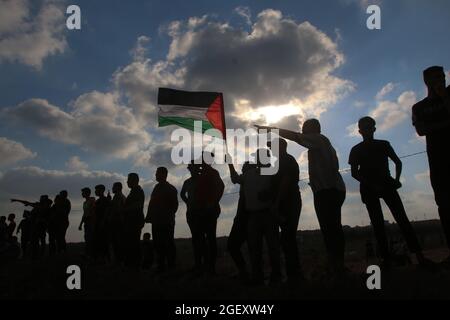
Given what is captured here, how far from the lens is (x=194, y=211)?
317 inches

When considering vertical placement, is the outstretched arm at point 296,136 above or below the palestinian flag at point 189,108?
below

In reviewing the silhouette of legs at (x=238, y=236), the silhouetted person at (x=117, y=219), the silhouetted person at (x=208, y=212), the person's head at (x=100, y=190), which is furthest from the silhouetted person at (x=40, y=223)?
the silhouette of legs at (x=238, y=236)

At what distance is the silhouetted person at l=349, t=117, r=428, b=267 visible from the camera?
6141 mm

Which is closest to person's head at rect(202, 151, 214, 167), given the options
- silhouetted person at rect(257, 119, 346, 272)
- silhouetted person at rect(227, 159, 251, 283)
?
silhouetted person at rect(227, 159, 251, 283)

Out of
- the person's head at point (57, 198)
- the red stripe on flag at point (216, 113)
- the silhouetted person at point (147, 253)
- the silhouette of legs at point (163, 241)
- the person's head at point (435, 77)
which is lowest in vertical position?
the silhouetted person at point (147, 253)

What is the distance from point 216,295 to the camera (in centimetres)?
492

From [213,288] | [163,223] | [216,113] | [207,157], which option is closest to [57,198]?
[163,223]

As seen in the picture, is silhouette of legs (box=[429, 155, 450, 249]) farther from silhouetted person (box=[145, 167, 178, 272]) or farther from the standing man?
silhouetted person (box=[145, 167, 178, 272])

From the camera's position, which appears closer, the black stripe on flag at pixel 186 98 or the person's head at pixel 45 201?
the black stripe on flag at pixel 186 98

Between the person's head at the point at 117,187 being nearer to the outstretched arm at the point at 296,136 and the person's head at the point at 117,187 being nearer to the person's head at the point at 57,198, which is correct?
the person's head at the point at 57,198

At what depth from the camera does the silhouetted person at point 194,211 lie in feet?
26.2

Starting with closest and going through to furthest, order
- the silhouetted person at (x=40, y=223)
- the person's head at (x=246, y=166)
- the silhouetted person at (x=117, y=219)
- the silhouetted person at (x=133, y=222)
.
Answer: the person's head at (x=246, y=166) < the silhouetted person at (x=133, y=222) < the silhouetted person at (x=117, y=219) < the silhouetted person at (x=40, y=223)

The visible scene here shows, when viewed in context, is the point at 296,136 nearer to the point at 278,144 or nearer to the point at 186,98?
the point at 278,144
